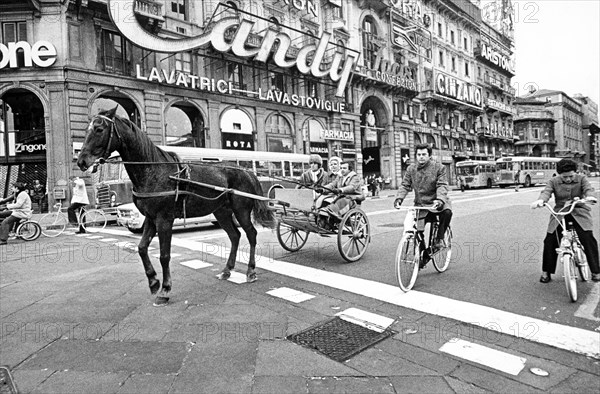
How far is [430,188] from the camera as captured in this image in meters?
5.82

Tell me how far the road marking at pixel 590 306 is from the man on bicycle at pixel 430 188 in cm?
182

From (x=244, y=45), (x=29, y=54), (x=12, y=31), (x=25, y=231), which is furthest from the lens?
(x=244, y=45)

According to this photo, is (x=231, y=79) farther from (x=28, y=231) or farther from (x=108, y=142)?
(x=108, y=142)

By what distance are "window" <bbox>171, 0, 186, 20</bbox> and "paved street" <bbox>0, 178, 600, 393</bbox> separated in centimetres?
2106

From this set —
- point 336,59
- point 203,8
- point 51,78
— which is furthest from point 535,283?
point 336,59

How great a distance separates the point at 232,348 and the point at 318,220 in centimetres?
361

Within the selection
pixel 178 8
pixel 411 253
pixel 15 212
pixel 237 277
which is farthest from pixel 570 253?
pixel 178 8

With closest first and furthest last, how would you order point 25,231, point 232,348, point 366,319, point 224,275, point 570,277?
point 232,348
point 366,319
point 570,277
point 224,275
point 25,231

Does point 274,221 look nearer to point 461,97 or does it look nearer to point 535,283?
point 535,283

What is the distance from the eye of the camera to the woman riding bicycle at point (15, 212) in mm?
10992

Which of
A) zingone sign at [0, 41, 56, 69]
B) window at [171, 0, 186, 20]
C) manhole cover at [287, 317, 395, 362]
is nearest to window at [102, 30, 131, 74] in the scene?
zingone sign at [0, 41, 56, 69]

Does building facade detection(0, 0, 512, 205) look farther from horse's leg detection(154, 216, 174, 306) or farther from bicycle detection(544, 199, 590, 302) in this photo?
bicycle detection(544, 199, 590, 302)

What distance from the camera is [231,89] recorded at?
2589 centimetres

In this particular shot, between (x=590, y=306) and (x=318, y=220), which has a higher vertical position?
(x=318, y=220)
